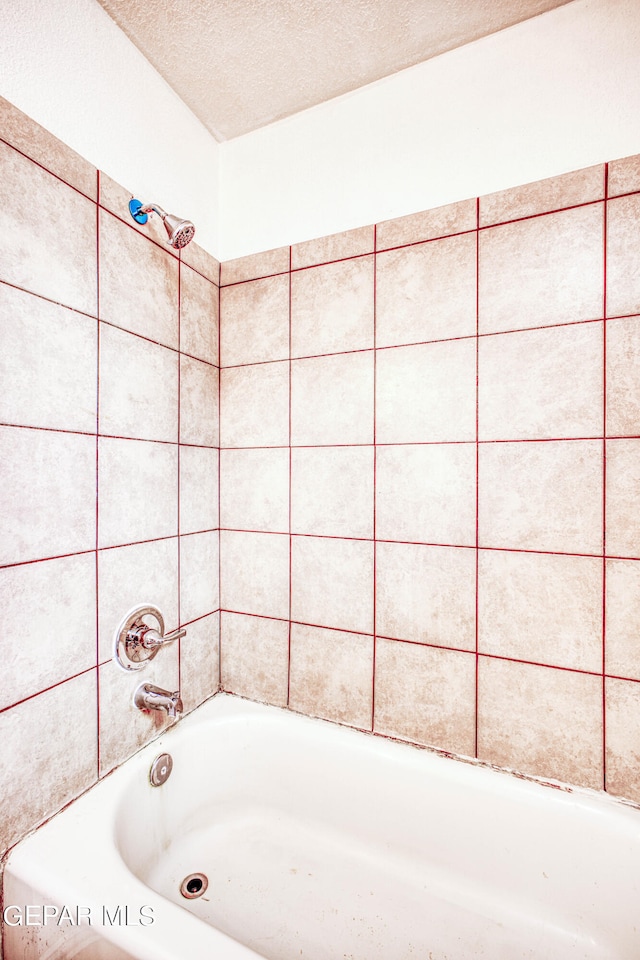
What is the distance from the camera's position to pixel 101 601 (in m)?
1.08

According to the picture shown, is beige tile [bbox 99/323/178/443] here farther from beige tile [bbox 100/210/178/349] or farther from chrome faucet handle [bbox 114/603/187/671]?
chrome faucet handle [bbox 114/603/187/671]

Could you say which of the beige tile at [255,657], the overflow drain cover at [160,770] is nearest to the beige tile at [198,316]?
the beige tile at [255,657]

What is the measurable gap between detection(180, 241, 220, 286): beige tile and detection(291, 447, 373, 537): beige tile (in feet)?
2.22

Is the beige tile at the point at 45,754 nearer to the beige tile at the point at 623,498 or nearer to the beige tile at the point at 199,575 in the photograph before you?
the beige tile at the point at 199,575

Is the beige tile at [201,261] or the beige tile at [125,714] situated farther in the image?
the beige tile at [201,261]

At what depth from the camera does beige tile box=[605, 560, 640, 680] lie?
1.01 m

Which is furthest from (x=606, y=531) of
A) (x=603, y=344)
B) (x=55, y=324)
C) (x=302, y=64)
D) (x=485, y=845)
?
(x=302, y=64)

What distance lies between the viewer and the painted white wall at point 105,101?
0.93 meters

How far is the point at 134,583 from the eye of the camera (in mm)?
1181

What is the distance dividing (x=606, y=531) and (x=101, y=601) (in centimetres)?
124

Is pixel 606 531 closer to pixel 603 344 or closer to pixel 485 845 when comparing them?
pixel 603 344

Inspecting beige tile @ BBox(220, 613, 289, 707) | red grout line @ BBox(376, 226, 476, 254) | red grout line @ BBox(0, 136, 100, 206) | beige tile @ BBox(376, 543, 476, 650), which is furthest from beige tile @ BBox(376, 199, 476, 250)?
beige tile @ BBox(220, 613, 289, 707)

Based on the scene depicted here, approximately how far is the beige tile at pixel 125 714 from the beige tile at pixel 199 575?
15 cm

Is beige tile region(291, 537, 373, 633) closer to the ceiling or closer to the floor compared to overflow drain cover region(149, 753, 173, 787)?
closer to the ceiling
